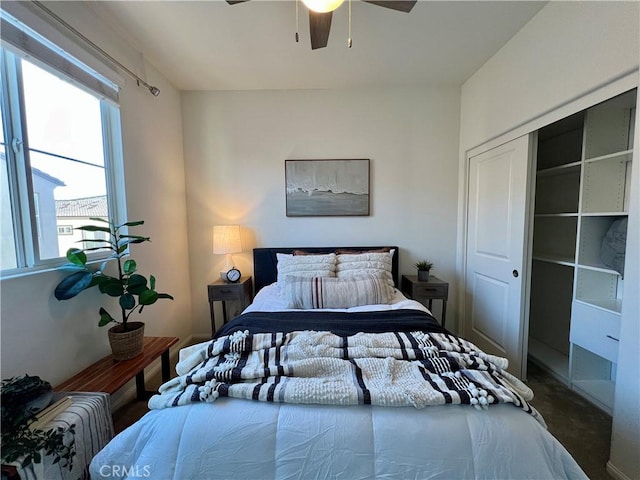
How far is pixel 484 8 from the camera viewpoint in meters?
1.73

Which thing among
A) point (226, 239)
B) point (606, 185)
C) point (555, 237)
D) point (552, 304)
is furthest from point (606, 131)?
point (226, 239)

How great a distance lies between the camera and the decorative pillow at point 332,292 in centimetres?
205

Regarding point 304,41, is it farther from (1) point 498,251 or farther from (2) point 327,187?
(1) point 498,251

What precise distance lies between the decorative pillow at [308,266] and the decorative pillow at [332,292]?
165mm

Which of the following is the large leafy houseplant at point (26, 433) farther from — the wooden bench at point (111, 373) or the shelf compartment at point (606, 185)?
the shelf compartment at point (606, 185)

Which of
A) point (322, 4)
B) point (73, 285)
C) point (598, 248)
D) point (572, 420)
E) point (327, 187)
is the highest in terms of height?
point (322, 4)

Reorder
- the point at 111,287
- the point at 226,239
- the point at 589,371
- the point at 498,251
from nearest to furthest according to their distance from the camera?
the point at 111,287, the point at 589,371, the point at 498,251, the point at 226,239

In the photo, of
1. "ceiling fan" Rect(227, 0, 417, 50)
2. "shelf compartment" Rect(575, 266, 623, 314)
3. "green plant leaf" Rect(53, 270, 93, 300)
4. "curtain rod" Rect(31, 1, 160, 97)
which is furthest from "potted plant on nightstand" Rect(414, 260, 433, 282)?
"curtain rod" Rect(31, 1, 160, 97)

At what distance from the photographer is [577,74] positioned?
154cm

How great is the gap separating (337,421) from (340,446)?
0.24ft

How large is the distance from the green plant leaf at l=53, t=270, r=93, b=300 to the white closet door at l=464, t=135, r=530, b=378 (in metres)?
3.00

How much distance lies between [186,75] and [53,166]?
1.52 meters

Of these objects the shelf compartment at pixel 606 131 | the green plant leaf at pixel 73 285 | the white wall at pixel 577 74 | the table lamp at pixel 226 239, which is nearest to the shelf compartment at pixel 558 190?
the shelf compartment at pixel 606 131

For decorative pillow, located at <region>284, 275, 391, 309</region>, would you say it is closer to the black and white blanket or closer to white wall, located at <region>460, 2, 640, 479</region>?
the black and white blanket
